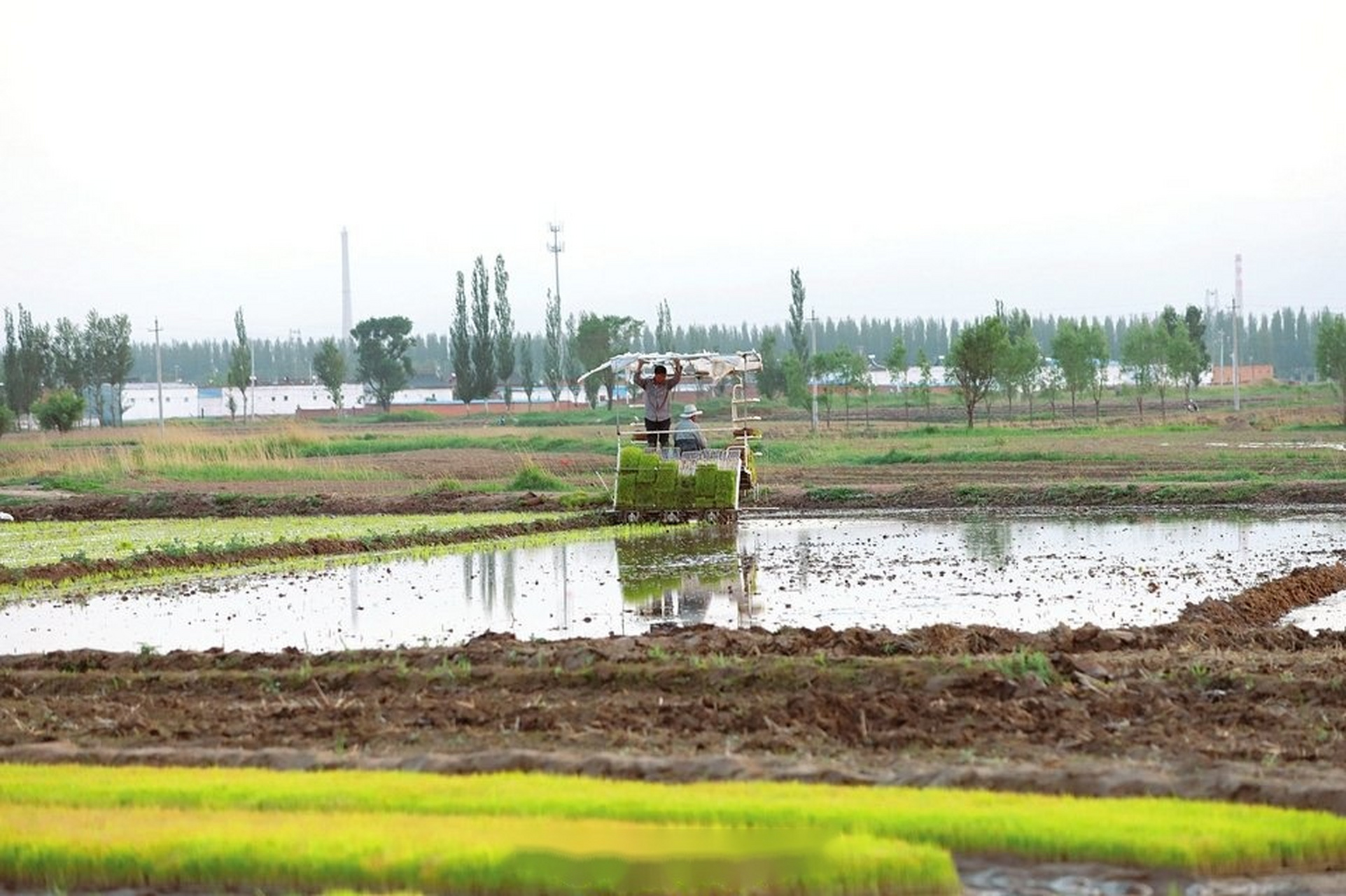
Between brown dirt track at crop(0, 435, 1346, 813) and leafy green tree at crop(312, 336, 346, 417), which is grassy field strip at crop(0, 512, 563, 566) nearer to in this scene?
brown dirt track at crop(0, 435, 1346, 813)

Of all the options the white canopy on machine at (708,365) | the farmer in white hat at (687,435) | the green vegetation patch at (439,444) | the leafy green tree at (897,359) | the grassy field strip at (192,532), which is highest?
the leafy green tree at (897,359)

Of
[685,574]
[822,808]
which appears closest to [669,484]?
[685,574]

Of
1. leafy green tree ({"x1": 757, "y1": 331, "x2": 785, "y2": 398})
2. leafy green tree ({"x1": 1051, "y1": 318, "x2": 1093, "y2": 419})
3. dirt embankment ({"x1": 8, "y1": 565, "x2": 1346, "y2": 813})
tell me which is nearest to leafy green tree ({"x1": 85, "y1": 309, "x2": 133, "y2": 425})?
leafy green tree ({"x1": 757, "y1": 331, "x2": 785, "y2": 398})

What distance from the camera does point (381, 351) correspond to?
142500 mm

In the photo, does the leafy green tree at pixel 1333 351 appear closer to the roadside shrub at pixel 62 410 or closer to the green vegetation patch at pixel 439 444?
the green vegetation patch at pixel 439 444

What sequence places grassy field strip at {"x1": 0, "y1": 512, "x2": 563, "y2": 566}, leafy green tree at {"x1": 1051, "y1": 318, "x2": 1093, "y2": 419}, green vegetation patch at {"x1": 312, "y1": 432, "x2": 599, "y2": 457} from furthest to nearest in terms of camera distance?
leafy green tree at {"x1": 1051, "y1": 318, "x2": 1093, "y2": 419}
green vegetation patch at {"x1": 312, "y1": 432, "x2": 599, "y2": 457}
grassy field strip at {"x1": 0, "y1": 512, "x2": 563, "y2": 566}

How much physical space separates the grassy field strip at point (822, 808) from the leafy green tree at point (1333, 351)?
242 ft

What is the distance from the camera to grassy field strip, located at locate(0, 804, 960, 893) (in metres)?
8.38

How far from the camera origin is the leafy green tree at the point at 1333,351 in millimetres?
81000

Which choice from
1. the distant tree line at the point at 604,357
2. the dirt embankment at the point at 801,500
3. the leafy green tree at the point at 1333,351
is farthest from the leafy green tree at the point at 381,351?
the dirt embankment at the point at 801,500

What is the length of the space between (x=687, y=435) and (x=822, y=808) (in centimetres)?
2292

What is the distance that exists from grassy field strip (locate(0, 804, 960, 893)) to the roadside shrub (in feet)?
263

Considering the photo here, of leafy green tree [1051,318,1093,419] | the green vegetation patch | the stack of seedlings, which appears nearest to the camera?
the stack of seedlings

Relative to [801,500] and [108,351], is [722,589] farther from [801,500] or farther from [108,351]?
[108,351]
